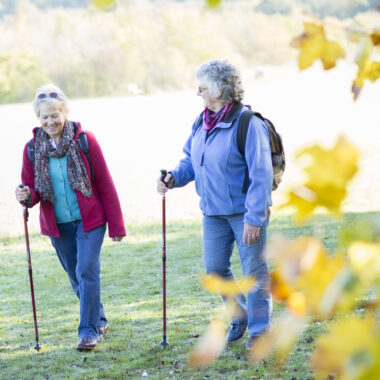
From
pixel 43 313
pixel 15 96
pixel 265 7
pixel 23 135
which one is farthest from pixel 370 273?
pixel 265 7

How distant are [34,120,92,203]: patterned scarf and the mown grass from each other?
1.19 meters

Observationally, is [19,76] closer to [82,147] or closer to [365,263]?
[82,147]

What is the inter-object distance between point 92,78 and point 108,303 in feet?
178

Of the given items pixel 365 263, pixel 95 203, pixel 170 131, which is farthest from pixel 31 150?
pixel 170 131

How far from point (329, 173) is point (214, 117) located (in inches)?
142

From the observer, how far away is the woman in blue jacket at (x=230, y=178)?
4.02m

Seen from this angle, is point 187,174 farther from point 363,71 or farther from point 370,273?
point 370,273

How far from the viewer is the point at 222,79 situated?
4133 millimetres

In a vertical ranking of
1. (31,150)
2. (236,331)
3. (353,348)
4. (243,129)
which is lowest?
(236,331)

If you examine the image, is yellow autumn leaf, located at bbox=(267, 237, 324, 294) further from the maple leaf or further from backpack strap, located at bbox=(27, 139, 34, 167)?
backpack strap, located at bbox=(27, 139, 34, 167)

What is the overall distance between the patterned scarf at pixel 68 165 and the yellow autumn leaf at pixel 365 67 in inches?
140

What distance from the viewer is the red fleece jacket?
15.2 feet

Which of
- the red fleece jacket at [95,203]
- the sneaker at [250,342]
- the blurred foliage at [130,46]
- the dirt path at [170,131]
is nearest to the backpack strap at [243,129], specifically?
the dirt path at [170,131]

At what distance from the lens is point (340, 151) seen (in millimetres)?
589
